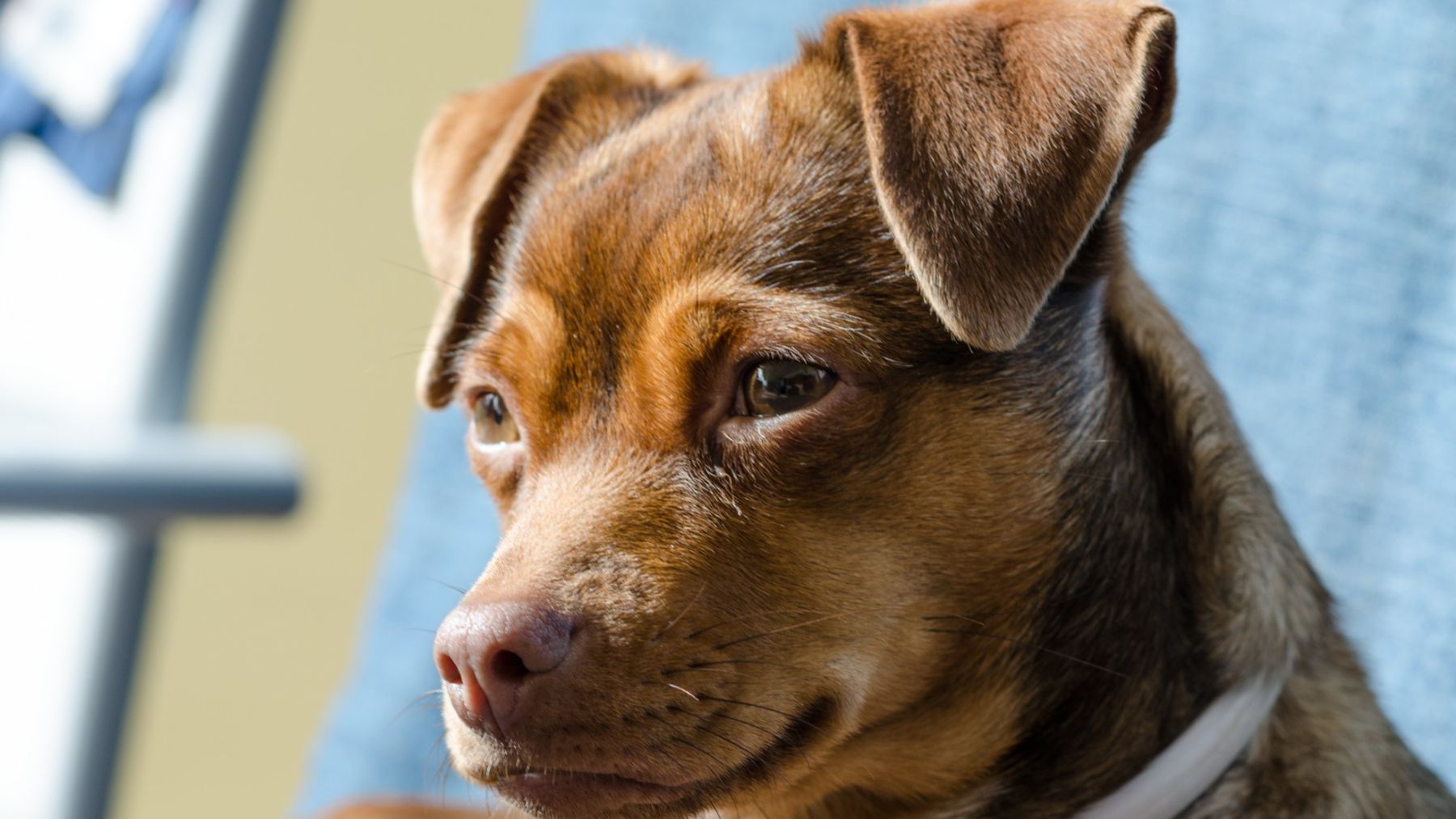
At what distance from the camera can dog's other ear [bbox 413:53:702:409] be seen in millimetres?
2117

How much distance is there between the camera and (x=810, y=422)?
5.37 ft

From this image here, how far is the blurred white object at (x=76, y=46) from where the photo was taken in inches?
88.4

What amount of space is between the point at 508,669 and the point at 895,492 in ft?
1.57

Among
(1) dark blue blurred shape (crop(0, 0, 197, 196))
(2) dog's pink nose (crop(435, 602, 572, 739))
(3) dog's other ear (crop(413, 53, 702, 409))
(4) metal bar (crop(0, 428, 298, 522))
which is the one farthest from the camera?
(1) dark blue blurred shape (crop(0, 0, 197, 196))

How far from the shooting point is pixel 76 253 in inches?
92.2

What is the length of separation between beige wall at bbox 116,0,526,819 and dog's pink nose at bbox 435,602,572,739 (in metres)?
3.20

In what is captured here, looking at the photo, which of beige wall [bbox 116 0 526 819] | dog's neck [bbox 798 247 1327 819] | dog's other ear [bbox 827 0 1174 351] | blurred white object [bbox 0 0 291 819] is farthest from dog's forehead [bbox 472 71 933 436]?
beige wall [bbox 116 0 526 819]

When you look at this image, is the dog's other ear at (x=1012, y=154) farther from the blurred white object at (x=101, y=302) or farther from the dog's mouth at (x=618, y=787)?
the blurred white object at (x=101, y=302)

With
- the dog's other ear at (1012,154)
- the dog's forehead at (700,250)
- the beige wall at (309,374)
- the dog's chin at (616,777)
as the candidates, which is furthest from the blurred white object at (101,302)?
the beige wall at (309,374)

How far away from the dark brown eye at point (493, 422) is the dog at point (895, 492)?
0.04m

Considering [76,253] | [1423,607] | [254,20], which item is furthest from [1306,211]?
[76,253]

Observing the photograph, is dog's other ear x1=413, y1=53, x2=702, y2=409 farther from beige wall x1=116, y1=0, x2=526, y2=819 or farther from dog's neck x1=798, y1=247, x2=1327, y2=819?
beige wall x1=116, y1=0, x2=526, y2=819

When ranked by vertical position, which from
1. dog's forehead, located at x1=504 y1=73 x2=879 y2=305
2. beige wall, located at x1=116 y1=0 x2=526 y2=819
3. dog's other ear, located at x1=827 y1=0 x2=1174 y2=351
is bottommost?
beige wall, located at x1=116 y1=0 x2=526 y2=819

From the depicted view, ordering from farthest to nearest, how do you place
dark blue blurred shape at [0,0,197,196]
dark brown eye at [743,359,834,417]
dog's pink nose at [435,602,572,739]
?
dark blue blurred shape at [0,0,197,196] < dark brown eye at [743,359,834,417] < dog's pink nose at [435,602,572,739]
